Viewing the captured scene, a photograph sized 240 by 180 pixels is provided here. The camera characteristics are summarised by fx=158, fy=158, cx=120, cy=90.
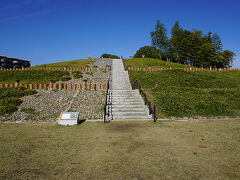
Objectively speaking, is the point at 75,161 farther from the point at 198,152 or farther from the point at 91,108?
the point at 91,108

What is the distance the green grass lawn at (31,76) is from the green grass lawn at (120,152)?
47.9 ft

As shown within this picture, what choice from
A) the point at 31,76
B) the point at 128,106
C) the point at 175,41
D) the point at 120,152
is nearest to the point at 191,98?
the point at 128,106

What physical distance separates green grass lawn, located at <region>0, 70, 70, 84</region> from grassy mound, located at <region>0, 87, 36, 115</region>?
20.4ft

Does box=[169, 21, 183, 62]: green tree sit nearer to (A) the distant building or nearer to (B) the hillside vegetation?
(B) the hillside vegetation

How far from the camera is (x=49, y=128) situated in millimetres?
8906

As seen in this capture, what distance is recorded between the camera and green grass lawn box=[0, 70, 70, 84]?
2239 cm

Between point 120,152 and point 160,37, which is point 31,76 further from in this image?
point 160,37

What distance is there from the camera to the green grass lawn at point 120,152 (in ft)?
14.7

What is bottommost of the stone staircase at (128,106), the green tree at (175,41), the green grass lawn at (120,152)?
the green grass lawn at (120,152)

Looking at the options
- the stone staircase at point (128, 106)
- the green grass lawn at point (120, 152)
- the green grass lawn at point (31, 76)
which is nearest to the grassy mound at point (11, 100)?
the green grass lawn at point (120, 152)

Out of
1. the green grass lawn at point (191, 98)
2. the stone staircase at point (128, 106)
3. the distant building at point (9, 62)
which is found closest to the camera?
the stone staircase at point (128, 106)

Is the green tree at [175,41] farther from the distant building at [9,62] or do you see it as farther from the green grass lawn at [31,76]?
the distant building at [9,62]

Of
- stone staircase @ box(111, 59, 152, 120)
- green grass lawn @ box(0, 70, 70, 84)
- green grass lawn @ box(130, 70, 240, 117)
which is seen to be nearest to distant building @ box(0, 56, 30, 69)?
green grass lawn @ box(0, 70, 70, 84)

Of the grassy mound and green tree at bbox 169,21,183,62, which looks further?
green tree at bbox 169,21,183,62
